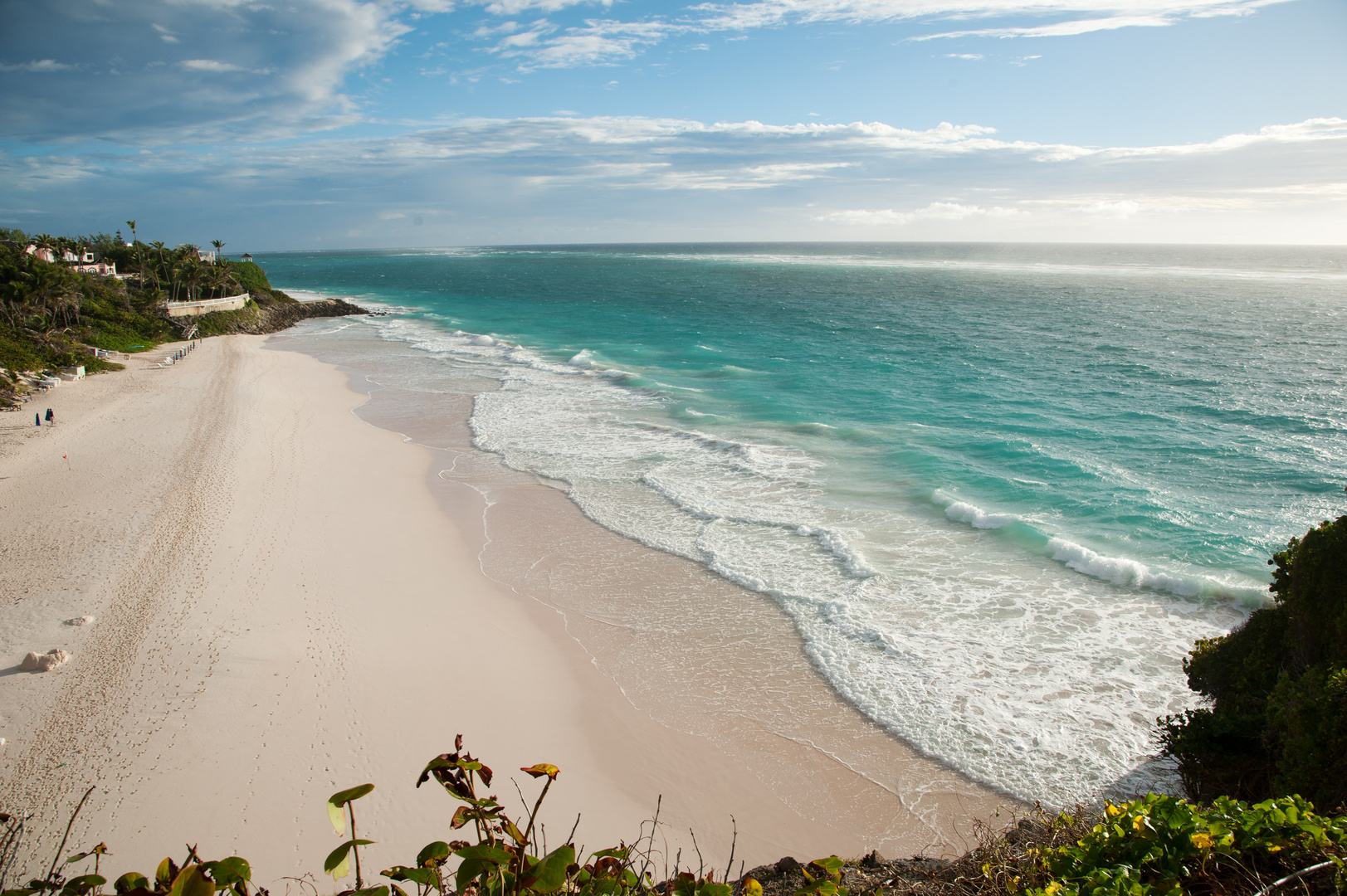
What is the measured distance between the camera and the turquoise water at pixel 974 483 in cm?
1233

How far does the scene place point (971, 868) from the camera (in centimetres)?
572

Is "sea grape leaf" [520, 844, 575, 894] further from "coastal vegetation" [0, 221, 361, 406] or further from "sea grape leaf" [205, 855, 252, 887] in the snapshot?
"coastal vegetation" [0, 221, 361, 406]

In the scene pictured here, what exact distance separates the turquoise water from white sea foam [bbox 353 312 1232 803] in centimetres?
6

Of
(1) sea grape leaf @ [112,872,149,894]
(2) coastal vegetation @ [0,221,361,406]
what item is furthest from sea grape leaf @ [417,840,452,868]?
(2) coastal vegetation @ [0,221,361,406]

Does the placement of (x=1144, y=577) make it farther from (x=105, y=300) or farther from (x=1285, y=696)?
(x=105, y=300)

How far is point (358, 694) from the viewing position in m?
11.9

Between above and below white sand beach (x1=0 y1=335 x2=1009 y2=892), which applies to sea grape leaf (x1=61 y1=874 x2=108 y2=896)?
above

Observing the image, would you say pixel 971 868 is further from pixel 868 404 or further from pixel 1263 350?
pixel 1263 350

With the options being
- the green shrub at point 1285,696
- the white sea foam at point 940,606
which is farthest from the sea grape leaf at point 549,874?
the white sea foam at point 940,606

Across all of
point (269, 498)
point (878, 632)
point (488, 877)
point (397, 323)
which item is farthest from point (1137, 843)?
point (397, 323)

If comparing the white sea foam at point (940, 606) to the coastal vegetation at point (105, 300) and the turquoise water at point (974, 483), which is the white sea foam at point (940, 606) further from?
the coastal vegetation at point (105, 300)

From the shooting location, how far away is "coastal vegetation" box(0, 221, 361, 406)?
3825 centimetres

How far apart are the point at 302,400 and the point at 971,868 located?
3447cm

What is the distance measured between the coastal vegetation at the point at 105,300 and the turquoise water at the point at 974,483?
58.7 feet
